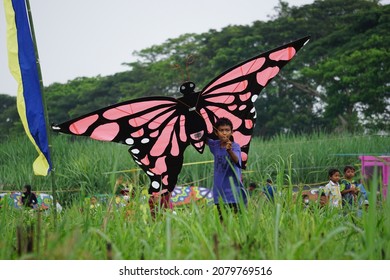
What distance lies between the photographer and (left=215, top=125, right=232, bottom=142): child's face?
12.2 ft

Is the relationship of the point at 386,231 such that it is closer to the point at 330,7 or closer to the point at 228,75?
the point at 228,75

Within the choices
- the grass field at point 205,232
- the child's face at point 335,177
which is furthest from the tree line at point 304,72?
the grass field at point 205,232

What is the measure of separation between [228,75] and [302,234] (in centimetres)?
231

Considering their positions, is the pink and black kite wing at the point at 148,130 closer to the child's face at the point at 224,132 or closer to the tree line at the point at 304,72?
the child's face at the point at 224,132

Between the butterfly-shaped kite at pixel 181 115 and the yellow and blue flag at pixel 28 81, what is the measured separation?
507mm

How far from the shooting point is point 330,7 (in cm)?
2417

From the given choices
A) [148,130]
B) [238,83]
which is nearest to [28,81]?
[148,130]

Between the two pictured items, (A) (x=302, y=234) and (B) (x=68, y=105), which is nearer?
(A) (x=302, y=234)

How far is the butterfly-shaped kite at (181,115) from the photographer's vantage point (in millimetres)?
4141

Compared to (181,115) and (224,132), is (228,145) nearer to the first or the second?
(224,132)

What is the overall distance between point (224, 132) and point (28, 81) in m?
1.27

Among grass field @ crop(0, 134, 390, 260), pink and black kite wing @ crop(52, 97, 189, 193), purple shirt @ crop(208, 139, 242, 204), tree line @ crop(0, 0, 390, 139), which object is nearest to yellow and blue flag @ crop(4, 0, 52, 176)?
pink and black kite wing @ crop(52, 97, 189, 193)
